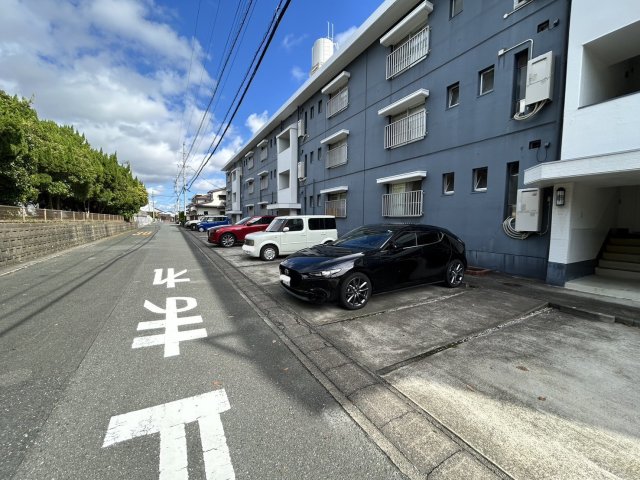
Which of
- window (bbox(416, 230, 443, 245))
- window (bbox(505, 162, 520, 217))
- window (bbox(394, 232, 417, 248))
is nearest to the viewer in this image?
window (bbox(394, 232, 417, 248))

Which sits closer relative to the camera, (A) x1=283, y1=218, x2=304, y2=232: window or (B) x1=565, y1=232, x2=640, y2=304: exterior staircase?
(B) x1=565, y1=232, x2=640, y2=304: exterior staircase

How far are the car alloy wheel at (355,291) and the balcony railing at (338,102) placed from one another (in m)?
12.8

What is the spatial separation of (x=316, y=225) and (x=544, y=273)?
23.1ft

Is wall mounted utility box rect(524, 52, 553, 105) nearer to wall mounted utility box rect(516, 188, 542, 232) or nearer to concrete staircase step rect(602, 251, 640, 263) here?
wall mounted utility box rect(516, 188, 542, 232)

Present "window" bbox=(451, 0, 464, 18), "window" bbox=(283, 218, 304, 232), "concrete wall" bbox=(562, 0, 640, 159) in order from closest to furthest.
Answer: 1. "concrete wall" bbox=(562, 0, 640, 159)
2. "window" bbox=(451, 0, 464, 18)
3. "window" bbox=(283, 218, 304, 232)

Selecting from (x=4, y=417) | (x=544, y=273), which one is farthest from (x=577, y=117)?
(x=4, y=417)

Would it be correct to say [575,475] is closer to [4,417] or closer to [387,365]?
[387,365]

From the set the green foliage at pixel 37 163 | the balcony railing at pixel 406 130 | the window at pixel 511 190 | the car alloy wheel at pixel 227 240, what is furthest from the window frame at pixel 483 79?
the green foliage at pixel 37 163

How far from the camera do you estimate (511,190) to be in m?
8.00

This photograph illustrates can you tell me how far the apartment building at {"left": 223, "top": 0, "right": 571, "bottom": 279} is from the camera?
7.16m

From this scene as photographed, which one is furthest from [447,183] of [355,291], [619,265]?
[355,291]

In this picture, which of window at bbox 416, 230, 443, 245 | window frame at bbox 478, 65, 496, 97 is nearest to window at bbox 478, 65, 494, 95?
window frame at bbox 478, 65, 496, 97

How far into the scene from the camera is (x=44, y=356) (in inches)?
130

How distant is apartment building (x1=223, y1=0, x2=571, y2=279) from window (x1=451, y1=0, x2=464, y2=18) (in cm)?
4
